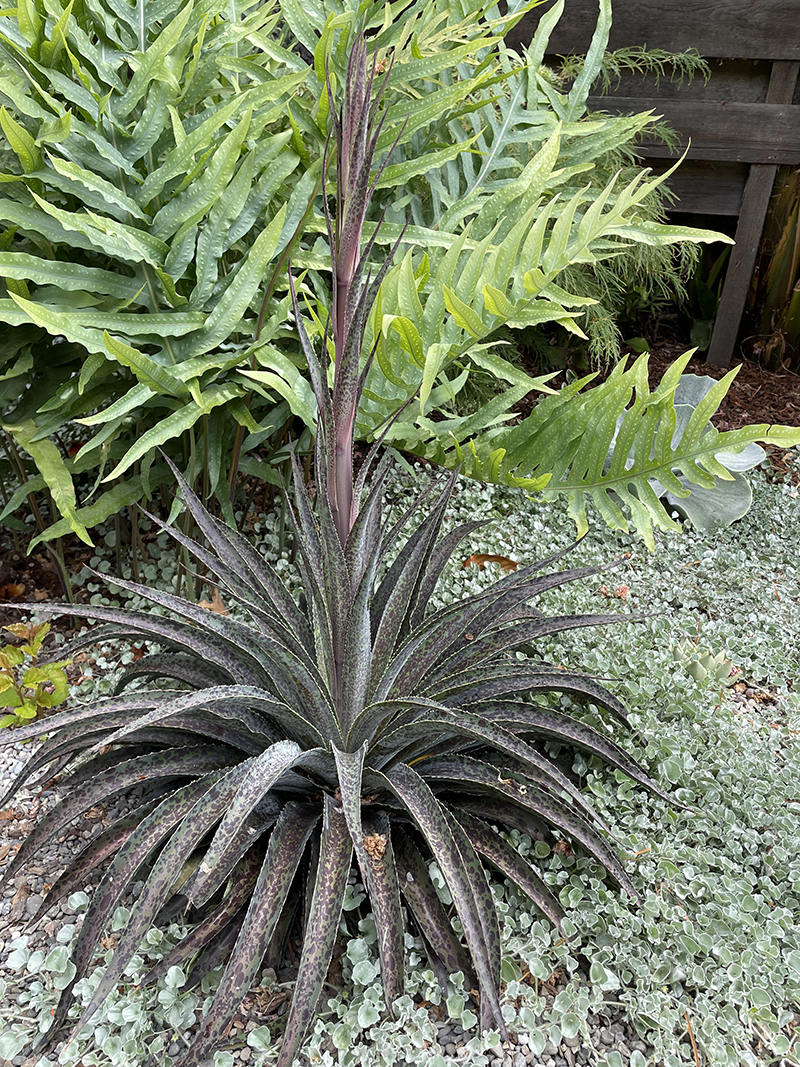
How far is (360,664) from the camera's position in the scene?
1.21m

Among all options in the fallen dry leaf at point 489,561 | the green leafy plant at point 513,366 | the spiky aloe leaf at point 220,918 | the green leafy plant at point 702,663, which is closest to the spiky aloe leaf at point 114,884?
the spiky aloe leaf at point 220,918

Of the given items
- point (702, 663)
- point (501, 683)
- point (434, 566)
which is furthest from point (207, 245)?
point (702, 663)

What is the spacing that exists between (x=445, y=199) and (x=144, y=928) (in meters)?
1.85

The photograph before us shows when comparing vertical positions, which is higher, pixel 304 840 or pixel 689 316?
pixel 689 316

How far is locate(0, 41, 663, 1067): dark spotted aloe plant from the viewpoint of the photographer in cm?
106

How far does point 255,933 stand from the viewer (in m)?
1.09

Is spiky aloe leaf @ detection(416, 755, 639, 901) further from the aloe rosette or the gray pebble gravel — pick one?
the gray pebble gravel

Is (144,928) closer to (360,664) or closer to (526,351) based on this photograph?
(360,664)

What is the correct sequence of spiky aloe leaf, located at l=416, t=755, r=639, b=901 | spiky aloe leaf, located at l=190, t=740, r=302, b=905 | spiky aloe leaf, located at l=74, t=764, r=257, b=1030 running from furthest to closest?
1. spiky aloe leaf, located at l=416, t=755, r=639, b=901
2. spiky aloe leaf, located at l=74, t=764, r=257, b=1030
3. spiky aloe leaf, located at l=190, t=740, r=302, b=905

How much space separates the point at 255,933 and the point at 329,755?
26 cm

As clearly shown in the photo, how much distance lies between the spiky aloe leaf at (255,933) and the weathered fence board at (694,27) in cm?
343

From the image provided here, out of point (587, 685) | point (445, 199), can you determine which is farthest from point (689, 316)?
point (587, 685)

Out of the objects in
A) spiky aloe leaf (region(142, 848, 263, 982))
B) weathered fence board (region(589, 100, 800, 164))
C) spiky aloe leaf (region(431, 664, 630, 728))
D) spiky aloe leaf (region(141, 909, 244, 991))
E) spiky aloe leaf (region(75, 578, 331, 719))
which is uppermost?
weathered fence board (region(589, 100, 800, 164))

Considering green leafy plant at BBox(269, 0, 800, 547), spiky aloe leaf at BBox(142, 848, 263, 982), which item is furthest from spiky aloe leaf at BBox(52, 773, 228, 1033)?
green leafy plant at BBox(269, 0, 800, 547)
